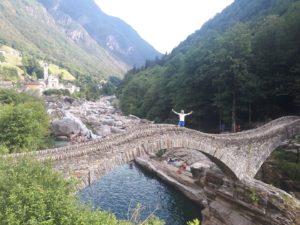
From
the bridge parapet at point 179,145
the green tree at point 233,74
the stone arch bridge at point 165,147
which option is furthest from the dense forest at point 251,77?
the stone arch bridge at point 165,147

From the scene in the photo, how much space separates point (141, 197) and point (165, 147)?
12.8 m

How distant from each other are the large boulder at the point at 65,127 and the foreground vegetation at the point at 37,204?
145 ft

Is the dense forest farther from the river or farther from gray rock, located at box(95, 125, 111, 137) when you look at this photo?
gray rock, located at box(95, 125, 111, 137)

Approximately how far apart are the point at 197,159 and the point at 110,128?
96.9 feet

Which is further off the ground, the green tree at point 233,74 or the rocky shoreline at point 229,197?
the green tree at point 233,74

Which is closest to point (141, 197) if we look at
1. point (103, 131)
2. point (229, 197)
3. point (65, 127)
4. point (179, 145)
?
point (229, 197)

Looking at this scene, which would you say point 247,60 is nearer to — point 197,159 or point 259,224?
point 197,159

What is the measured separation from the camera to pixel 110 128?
6650 centimetres

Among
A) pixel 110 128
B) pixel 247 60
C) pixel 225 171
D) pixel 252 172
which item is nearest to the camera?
pixel 225 171

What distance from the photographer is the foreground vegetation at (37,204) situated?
8.88 m

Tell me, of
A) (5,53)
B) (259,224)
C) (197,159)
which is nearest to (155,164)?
(197,159)

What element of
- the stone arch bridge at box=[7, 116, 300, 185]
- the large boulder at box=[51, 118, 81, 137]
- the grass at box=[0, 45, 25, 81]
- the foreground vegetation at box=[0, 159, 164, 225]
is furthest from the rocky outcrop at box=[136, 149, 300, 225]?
the grass at box=[0, 45, 25, 81]

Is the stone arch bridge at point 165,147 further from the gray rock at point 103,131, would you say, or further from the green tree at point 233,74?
the gray rock at point 103,131

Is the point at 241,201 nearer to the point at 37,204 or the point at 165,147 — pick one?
the point at 165,147
